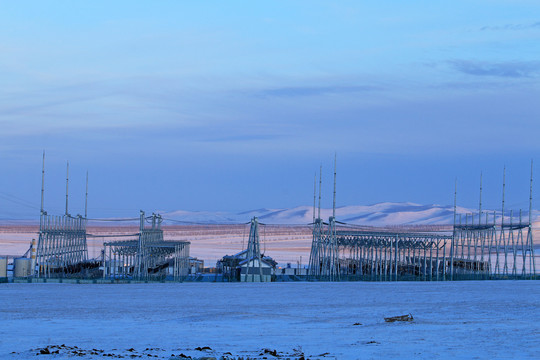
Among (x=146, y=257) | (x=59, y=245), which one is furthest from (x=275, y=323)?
(x=59, y=245)

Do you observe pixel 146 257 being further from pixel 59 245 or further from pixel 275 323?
pixel 275 323

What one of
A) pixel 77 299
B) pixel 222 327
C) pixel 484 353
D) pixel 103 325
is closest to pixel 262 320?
pixel 222 327

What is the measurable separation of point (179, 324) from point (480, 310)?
10.9 meters

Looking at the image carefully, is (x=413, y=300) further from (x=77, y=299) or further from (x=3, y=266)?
(x=3, y=266)

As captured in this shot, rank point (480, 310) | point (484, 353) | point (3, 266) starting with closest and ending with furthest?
point (484, 353) < point (480, 310) < point (3, 266)

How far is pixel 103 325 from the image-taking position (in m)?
24.8

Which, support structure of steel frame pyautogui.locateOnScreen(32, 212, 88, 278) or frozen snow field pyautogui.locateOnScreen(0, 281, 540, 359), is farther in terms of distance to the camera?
support structure of steel frame pyautogui.locateOnScreen(32, 212, 88, 278)

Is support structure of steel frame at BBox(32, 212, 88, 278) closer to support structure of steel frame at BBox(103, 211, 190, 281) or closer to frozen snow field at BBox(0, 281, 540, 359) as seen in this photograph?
support structure of steel frame at BBox(103, 211, 190, 281)

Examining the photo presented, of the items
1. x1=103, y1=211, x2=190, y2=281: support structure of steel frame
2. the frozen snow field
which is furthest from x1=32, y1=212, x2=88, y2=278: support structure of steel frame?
the frozen snow field

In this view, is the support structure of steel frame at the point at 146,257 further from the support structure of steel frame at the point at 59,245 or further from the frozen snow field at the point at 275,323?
the frozen snow field at the point at 275,323

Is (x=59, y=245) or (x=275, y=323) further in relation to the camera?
(x=59, y=245)

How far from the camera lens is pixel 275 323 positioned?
25219 millimetres

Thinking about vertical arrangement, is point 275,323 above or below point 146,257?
below

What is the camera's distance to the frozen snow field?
1919 cm
